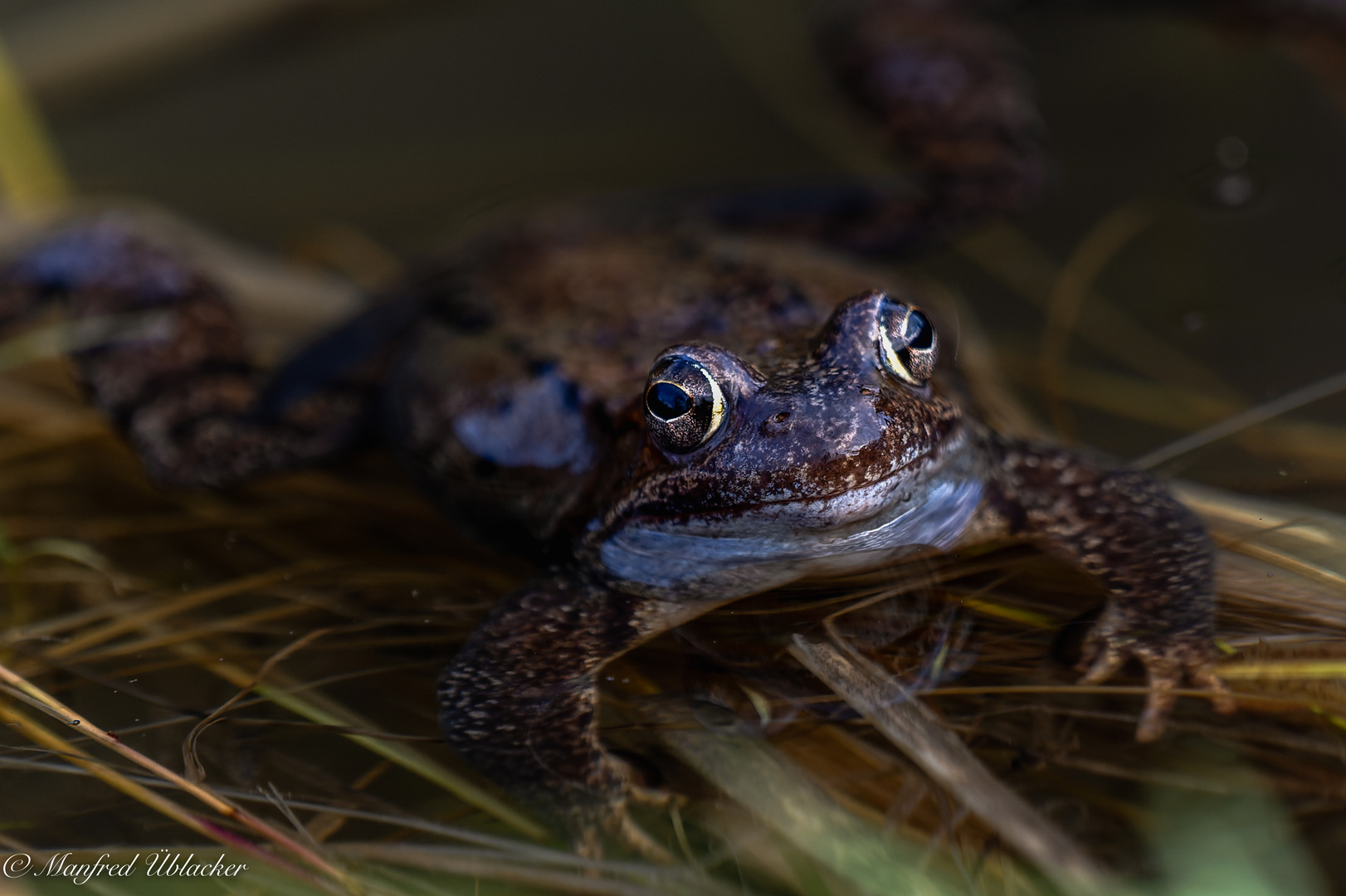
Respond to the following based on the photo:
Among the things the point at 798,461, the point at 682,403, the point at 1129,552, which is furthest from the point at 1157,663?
the point at 682,403

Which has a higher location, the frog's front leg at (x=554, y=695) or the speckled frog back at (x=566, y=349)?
the speckled frog back at (x=566, y=349)

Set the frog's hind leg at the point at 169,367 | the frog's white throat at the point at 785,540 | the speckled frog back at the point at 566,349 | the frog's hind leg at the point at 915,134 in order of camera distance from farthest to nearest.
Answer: the frog's hind leg at the point at 915,134, the frog's hind leg at the point at 169,367, the speckled frog back at the point at 566,349, the frog's white throat at the point at 785,540

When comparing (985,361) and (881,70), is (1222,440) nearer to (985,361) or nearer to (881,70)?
(985,361)

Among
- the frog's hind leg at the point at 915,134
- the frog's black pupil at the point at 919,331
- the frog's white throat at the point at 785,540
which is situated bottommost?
the frog's white throat at the point at 785,540

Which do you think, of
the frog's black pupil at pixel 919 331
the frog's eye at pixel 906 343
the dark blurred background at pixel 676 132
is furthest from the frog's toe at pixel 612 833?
the dark blurred background at pixel 676 132

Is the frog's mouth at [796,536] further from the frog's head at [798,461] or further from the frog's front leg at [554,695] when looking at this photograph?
the frog's front leg at [554,695]

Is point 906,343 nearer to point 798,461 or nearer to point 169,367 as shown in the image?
point 798,461

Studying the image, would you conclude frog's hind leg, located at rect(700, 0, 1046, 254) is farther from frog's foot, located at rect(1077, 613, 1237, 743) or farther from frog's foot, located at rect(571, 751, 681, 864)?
frog's foot, located at rect(571, 751, 681, 864)

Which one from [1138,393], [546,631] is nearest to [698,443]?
[546,631]
